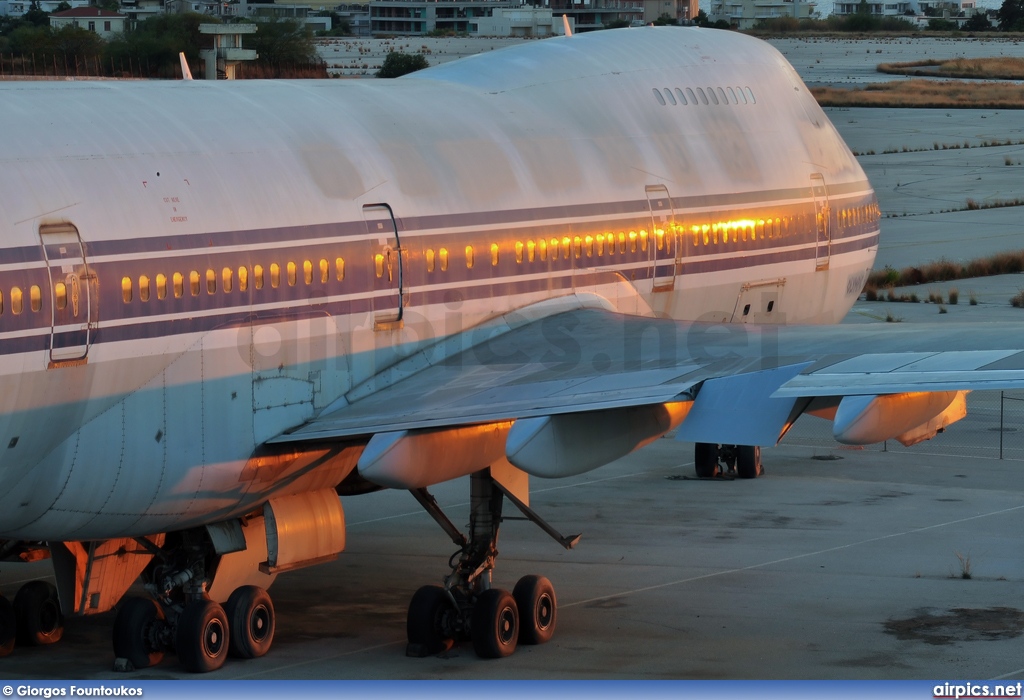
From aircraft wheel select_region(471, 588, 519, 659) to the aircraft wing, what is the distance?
7.36 ft

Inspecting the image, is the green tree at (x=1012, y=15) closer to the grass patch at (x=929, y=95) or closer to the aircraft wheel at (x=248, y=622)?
the grass patch at (x=929, y=95)

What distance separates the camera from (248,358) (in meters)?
15.3

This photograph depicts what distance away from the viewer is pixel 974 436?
2875cm

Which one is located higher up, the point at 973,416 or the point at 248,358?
the point at 248,358

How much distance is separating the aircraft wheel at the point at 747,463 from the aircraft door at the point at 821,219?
3816 millimetres

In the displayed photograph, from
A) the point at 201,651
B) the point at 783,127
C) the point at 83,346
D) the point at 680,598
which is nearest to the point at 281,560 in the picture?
the point at 201,651

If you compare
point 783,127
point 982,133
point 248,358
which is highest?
point 783,127

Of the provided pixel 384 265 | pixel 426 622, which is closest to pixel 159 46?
pixel 384 265

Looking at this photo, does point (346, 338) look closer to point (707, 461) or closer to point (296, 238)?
point (296, 238)

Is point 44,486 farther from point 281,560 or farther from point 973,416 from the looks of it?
point 973,416

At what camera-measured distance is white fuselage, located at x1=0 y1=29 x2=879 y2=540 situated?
1405cm

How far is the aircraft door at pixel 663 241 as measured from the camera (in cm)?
1994

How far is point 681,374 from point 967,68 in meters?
126

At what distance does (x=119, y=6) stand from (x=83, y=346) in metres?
112
